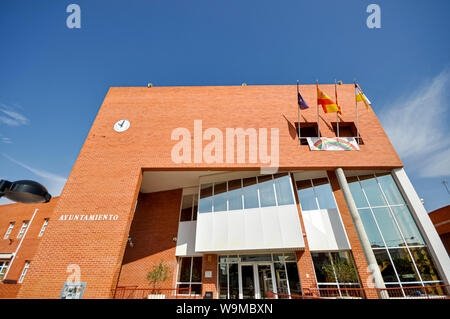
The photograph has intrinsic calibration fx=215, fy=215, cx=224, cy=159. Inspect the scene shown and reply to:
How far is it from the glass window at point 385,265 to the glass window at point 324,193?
114 inches

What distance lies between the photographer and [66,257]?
9688 mm

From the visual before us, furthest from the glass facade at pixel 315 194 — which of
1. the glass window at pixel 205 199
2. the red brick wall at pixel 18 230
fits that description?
the red brick wall at pixel 18 230

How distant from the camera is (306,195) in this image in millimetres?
12750

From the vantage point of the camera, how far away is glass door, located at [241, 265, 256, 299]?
11.6m

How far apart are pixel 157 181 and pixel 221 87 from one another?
800cm

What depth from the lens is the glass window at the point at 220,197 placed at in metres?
12.7

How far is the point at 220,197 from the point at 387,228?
29.4 ft

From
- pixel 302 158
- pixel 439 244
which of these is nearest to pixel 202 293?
pixel 302 158

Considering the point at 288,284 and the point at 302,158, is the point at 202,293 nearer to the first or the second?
the point at 288,284

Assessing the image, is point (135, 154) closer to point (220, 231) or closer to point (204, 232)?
point (204, 232)

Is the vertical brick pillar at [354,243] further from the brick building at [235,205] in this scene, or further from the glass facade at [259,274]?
the glass facade at [259,274]

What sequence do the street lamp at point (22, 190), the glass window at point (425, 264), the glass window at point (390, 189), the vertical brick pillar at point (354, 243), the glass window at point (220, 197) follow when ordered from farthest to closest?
the glass window at point (220, 197), the glass window at point (390, 189), the vertical brick pillar at point (354, 243), the glass window at point (425, 264), the street lamp at point (22, 190)

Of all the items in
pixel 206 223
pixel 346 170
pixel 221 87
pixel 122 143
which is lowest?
pixel 206 223

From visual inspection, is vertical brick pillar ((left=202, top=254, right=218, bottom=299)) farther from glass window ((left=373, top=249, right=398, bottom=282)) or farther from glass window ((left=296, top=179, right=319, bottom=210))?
glass window ((left=373, top=249, right=398, bottom=282))
